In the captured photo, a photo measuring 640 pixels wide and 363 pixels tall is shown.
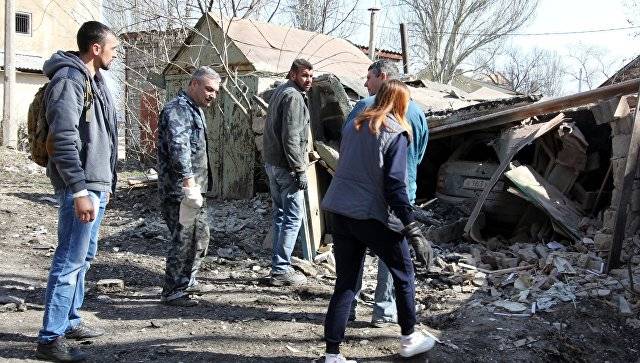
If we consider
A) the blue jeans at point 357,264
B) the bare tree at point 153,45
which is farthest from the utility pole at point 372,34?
the blue jeans at point 357,264

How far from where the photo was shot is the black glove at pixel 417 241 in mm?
3678

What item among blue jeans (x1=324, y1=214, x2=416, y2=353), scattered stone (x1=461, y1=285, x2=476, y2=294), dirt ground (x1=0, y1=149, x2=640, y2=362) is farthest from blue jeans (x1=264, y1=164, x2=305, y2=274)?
blue jeans (x1=324, y1=214, x2=416, y2=353)

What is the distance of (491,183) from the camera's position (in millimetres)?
7129

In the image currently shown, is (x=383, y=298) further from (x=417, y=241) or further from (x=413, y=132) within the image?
(x=413, y=132)

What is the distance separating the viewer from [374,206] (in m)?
3.66

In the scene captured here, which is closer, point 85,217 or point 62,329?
point 85,217

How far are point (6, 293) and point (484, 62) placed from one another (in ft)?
110

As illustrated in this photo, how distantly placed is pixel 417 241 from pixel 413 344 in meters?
0.67

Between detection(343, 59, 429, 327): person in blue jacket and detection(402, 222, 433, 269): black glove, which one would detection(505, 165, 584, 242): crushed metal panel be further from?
detection(402, 222, 433, 269): black glove

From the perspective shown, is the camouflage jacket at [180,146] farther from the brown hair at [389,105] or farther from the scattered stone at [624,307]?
the scattered stone at [624,307]

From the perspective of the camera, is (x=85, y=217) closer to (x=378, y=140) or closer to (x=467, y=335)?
(x=378, y=140)

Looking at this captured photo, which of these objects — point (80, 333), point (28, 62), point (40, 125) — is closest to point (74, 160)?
point (40, 125)

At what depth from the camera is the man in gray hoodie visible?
345 centimetres

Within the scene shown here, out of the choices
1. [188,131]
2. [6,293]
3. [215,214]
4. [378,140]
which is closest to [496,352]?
[378,140]
